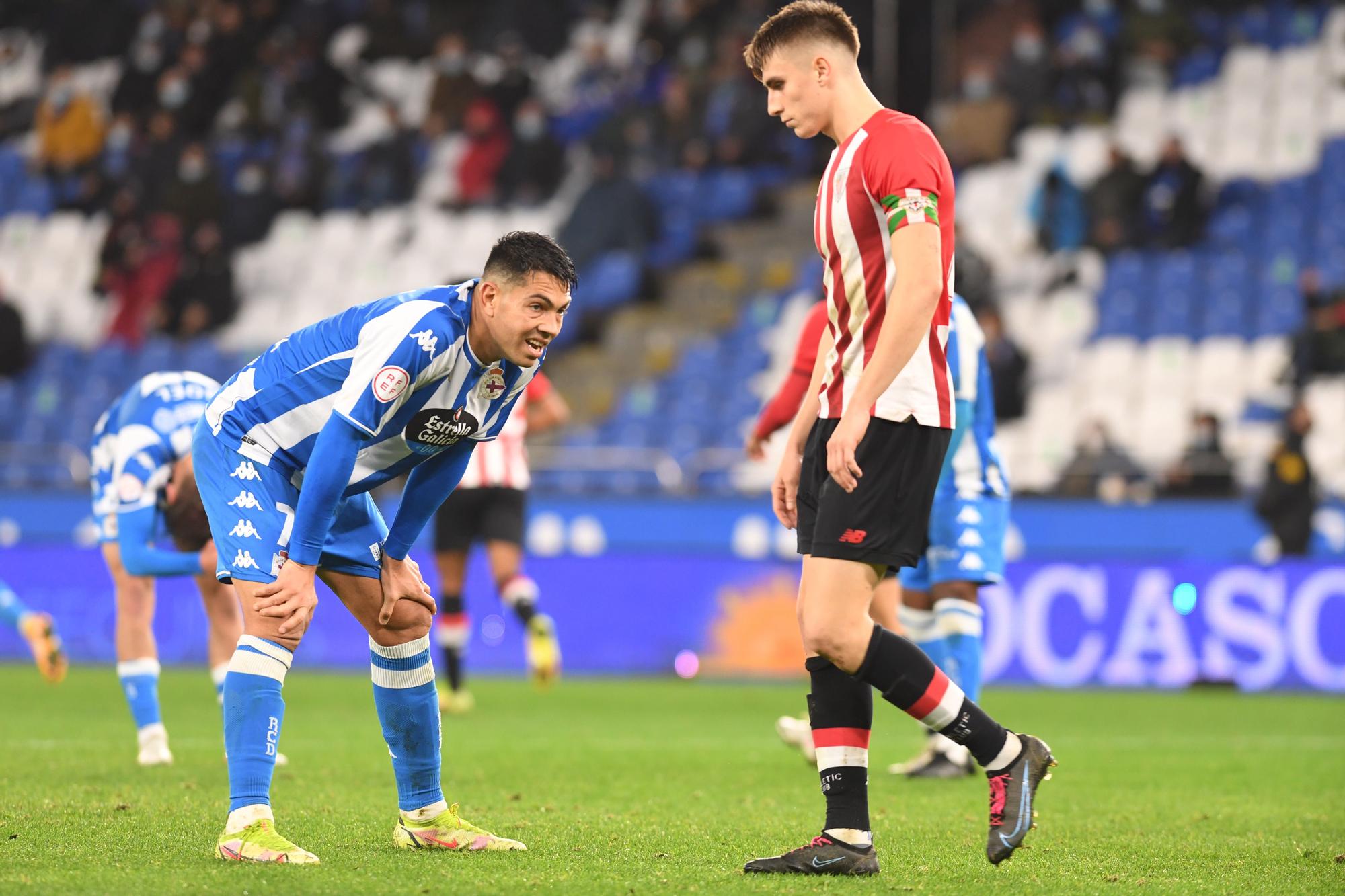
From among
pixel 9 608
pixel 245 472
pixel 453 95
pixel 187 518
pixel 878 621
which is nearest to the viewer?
pixel 245 472

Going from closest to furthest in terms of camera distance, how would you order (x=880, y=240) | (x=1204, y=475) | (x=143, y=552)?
(x=880, y=240) < (x=143, y=552) < (x=1204, y=475)

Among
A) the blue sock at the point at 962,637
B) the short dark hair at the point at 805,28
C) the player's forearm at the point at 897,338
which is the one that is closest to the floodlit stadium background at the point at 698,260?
the blue sock at the point at 962,637

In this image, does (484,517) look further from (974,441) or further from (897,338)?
(897,338)

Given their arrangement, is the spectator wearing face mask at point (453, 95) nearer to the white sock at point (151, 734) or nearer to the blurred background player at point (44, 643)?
the blurred background player at point (44, 643)

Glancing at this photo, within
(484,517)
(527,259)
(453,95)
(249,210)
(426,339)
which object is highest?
(453,95)

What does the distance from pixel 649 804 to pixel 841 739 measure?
1.79 meters

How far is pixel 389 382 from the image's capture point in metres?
4.66

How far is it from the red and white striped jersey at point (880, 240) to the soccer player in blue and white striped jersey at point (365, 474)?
802 mm

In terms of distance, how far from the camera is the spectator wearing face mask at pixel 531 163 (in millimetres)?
21297

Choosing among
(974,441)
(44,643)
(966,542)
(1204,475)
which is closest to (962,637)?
(966,542)

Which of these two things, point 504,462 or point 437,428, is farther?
point 504,462

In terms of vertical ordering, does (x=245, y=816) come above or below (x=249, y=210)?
below

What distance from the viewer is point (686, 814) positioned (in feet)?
20.0

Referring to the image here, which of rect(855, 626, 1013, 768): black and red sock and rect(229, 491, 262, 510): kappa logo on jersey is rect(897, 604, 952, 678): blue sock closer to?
rect(855, 626, 1013, 768): black and red sock
